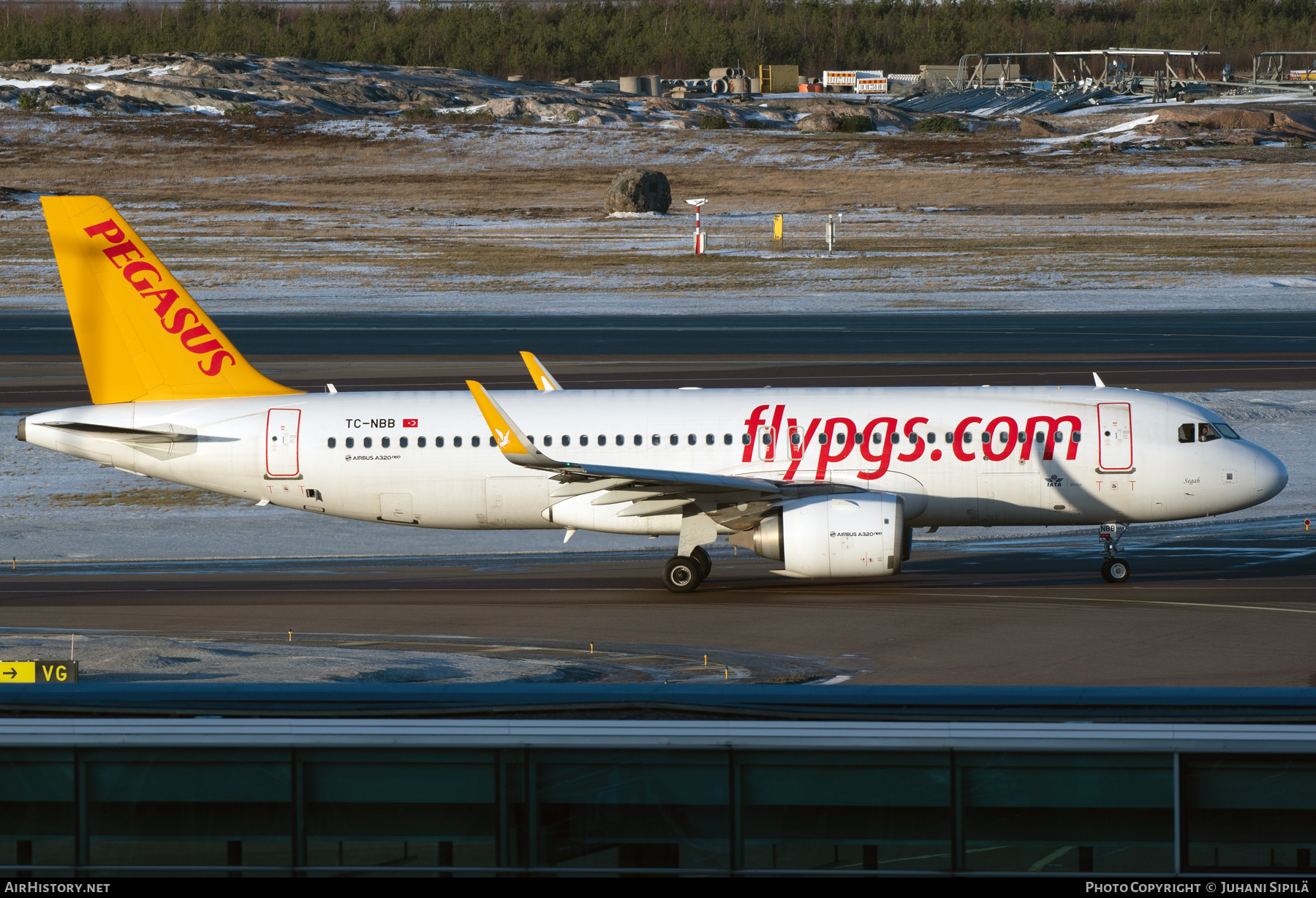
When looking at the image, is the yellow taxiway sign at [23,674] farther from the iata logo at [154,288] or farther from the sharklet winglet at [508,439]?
the iata logo at [154,288]

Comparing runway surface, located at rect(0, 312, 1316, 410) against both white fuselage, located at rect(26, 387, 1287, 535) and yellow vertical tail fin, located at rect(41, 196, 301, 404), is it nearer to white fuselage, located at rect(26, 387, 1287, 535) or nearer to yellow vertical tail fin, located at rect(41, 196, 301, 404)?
white fuselage, located at rect(26, 387, 1287, 535)

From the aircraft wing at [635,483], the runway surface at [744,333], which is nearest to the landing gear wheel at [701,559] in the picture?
the aircraft wing at [635,483]

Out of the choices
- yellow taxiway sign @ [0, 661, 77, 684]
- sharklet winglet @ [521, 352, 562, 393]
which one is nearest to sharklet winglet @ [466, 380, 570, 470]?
sharklet winglet @ [521, 352, 562, 393]

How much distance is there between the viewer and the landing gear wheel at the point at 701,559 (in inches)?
1141

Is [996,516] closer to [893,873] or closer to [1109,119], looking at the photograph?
[893,873]

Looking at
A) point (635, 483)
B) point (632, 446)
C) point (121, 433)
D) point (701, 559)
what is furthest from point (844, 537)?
point (121, 433)

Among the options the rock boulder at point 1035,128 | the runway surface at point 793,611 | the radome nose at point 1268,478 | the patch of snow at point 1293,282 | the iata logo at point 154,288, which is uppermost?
the rock boulder at point 1035,128

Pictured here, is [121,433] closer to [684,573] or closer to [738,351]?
[684,573]

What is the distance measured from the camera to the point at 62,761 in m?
8.30

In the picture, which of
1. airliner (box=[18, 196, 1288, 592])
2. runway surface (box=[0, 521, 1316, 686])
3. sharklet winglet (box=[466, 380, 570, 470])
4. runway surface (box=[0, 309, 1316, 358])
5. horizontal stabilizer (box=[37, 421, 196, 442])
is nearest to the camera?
runway surface (box=[0, 521, 1316, 686])

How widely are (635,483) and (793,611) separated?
149 inches

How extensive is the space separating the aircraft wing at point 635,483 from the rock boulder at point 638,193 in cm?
9517

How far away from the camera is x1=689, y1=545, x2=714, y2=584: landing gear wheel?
2897 centimetres

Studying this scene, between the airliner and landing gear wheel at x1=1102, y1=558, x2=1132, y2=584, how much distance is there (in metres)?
0.03
